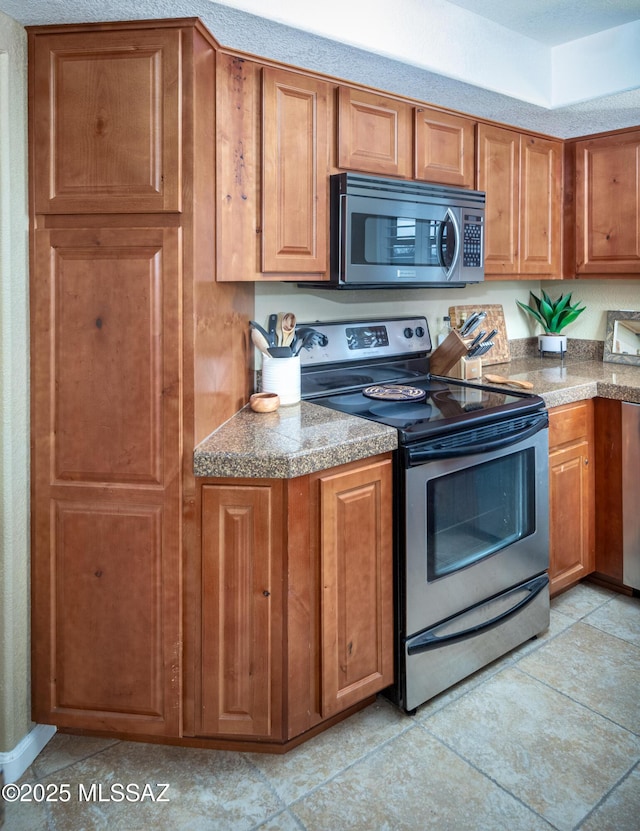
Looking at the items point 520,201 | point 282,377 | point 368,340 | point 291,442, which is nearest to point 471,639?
point 291,442

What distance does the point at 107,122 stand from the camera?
156 cm

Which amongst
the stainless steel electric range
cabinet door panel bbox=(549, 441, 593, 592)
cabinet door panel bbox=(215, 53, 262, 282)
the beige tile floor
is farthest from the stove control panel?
the beige tile floor

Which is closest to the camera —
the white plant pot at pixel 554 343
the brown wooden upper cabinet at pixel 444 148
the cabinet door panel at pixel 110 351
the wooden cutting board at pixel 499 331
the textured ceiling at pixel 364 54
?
the textured ceiling at pixel 364 54

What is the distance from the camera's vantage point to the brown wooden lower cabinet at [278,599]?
166 cm

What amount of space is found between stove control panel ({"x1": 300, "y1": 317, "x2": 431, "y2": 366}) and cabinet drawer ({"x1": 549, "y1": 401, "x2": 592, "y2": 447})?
67cm

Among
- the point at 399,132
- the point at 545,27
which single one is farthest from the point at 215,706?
the point at 545,27

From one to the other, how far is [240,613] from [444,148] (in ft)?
6.36

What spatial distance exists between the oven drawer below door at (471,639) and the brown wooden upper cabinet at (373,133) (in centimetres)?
163

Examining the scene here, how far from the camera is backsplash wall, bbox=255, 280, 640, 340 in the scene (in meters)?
2.40

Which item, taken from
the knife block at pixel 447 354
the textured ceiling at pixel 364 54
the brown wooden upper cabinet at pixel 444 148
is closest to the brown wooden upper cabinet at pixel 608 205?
the textured ceiling at pixel 364 54

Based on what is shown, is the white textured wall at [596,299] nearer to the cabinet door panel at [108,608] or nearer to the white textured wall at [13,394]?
the cabinet door panel at [108,608]

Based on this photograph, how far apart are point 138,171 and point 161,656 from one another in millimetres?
1351

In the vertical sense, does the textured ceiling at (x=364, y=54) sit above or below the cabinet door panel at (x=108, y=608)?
above

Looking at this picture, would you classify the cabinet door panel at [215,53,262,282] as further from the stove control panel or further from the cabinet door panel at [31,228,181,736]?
the stove control panel
